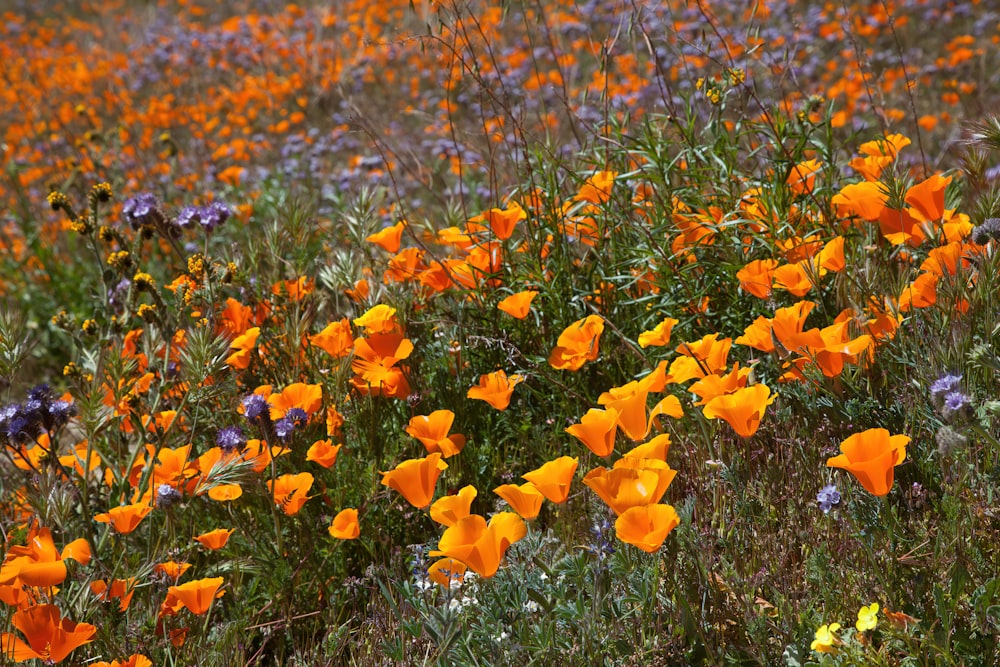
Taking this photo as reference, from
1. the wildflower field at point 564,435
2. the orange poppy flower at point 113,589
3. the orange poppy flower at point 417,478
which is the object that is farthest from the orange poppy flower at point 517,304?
the orange poppy flower at point 113,589

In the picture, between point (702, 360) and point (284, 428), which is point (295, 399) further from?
point (702, 360)

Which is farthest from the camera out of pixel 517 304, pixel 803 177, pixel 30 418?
pixel 803 177

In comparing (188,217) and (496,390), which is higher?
(188,217)

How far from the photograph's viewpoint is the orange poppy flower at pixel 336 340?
8.46 feet

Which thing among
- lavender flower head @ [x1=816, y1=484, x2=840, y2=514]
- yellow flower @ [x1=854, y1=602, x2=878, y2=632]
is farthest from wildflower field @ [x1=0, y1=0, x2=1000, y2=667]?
lavender flower head @ [x1=816, y1=484, x2=840, y2=514]

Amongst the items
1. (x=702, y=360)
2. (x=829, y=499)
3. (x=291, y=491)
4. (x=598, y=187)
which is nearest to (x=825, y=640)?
(x=829, y=499)

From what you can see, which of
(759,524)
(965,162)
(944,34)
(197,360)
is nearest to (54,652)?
Answer: (197,360)

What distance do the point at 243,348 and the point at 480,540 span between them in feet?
4.19

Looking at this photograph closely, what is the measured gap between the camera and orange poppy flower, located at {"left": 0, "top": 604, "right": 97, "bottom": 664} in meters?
1.92

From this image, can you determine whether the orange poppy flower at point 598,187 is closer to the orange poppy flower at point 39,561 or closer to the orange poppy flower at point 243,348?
the orange poppy flower at point 243,348

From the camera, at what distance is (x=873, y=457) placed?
1670 millimetres

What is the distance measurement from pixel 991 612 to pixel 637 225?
153 cm

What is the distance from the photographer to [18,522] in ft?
9.15

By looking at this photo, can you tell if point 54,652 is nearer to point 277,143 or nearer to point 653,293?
point 653,293
